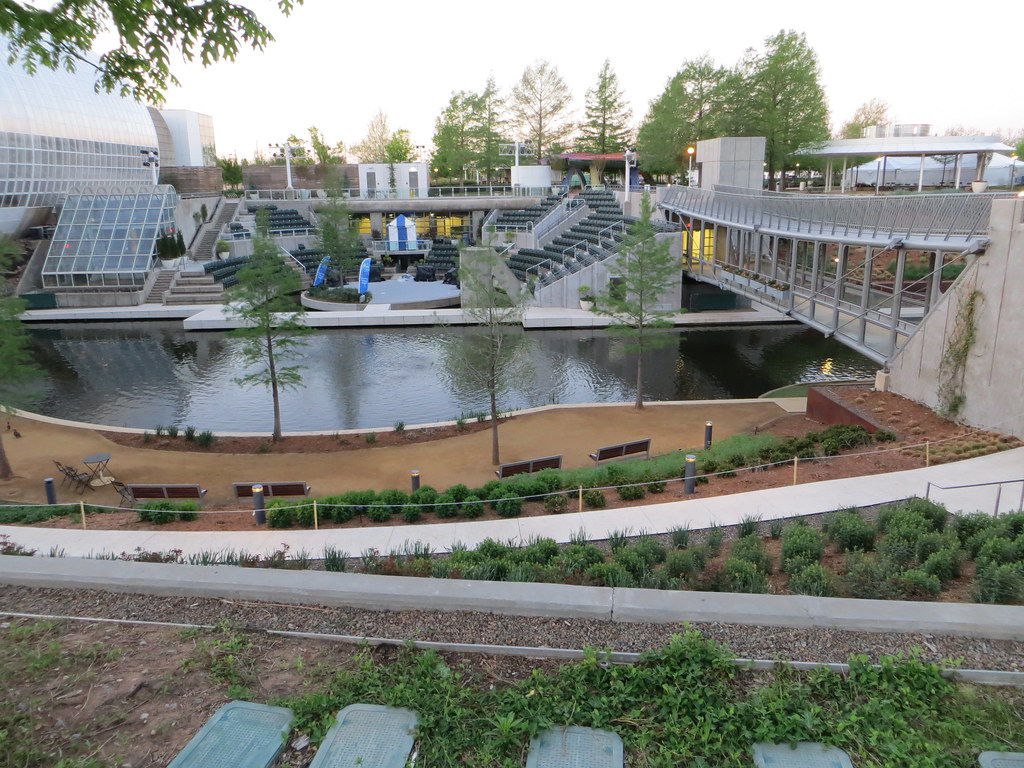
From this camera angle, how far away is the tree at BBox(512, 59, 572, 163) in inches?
3088

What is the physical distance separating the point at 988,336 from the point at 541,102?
6968 cm

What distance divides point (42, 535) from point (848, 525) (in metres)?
12.1

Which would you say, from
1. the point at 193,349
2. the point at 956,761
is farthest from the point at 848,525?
the point at 193,349

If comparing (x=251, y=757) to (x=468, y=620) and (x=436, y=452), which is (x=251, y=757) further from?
(x=436, y=452)

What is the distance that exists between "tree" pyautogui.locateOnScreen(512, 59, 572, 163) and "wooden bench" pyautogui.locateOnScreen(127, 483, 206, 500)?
68597 millimetres

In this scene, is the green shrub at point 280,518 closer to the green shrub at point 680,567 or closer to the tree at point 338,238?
the green shrub at point 680,567

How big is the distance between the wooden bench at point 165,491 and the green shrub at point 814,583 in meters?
11.7

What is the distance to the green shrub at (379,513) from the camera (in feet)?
42.0

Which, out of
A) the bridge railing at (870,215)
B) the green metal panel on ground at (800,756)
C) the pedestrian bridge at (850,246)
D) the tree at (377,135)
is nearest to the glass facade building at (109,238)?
the pedestrian bridge at (850,246)

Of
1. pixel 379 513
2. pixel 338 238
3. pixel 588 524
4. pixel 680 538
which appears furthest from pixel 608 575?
pixel 338 238

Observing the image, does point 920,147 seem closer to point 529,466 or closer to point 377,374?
point 377,374

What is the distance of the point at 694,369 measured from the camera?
26.8 m

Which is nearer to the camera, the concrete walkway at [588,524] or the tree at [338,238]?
the concrete walkway at [588,524]

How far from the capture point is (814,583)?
7.43 meters
